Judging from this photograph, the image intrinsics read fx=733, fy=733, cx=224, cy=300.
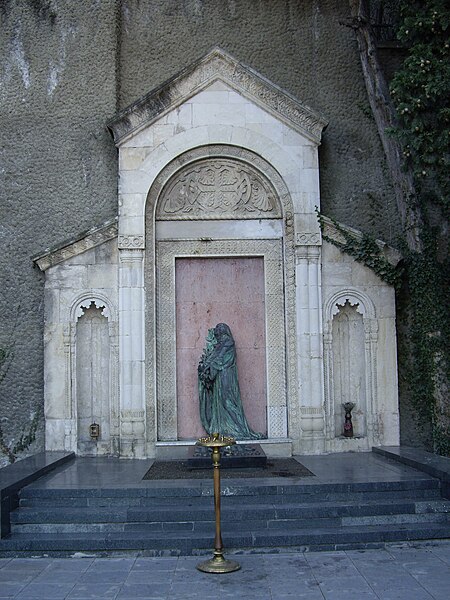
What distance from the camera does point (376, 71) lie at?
43.4ft

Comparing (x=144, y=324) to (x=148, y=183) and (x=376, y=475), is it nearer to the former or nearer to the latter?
(x=148, y=183)

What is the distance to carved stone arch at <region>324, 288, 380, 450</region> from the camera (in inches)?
485

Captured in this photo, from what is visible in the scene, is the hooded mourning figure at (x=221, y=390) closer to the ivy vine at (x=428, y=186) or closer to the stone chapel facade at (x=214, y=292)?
the stone chapel facade at (x=214, y=292)

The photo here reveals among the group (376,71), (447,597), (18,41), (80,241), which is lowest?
(447,597)

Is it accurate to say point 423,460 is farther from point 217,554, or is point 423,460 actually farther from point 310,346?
point 217,554

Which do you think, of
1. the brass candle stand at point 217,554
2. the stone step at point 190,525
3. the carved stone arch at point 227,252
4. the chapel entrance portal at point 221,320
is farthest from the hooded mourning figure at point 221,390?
the brass candle stand at point 217,554

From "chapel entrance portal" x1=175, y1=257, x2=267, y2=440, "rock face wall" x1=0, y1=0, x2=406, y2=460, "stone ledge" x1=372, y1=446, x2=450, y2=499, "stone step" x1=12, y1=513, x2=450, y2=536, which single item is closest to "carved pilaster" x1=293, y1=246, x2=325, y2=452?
"chapel entrance portal" x1=175, y1=257, x2=267, y2=440

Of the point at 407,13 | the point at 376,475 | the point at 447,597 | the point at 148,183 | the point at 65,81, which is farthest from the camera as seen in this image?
the point at 65,81

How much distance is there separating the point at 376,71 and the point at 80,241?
20.1 ft

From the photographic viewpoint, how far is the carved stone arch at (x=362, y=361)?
12312mm

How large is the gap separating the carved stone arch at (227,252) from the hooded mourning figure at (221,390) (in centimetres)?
55

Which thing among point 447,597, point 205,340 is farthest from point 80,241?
point 447,597

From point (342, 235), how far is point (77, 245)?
447 cm

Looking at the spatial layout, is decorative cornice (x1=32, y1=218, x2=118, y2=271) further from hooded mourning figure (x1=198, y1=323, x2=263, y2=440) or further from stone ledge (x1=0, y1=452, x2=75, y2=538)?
stone ledge (x1=0, y1=452, x2=75, y2=538)
